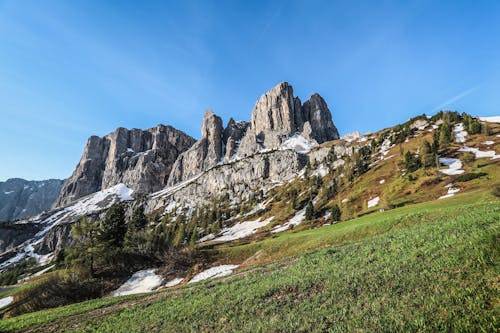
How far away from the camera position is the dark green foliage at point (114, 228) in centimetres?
4700

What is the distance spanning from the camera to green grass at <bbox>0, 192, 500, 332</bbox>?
7.32 m

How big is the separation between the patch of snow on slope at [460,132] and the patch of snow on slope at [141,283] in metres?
140

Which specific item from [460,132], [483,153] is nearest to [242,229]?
[483,153]

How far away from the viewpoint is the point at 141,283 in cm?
3838

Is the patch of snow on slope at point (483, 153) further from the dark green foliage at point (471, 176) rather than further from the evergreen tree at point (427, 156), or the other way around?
the dark green foliage at point (471, 176)

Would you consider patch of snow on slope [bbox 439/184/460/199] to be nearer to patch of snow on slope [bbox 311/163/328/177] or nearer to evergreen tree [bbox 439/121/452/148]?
evergreen tree [bbox 439/121/452/148]

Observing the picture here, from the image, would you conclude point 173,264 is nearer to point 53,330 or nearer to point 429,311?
point 53,330

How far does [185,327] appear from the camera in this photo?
40.4 feet

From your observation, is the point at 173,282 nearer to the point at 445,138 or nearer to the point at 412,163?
the point at 412,163

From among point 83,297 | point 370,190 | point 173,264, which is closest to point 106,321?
point 83,297

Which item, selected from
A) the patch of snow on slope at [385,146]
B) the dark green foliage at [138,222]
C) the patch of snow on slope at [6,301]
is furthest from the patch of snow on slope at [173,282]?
the patch of snow on slope at [385,146]

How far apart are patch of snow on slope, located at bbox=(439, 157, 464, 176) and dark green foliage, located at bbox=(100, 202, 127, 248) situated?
9555 centimetres

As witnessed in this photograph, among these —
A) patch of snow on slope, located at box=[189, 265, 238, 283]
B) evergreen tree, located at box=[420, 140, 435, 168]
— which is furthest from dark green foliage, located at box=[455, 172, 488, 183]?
patch of snow on slope, located at box=[189, 265, 238, 283]

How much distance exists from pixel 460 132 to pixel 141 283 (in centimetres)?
16209
